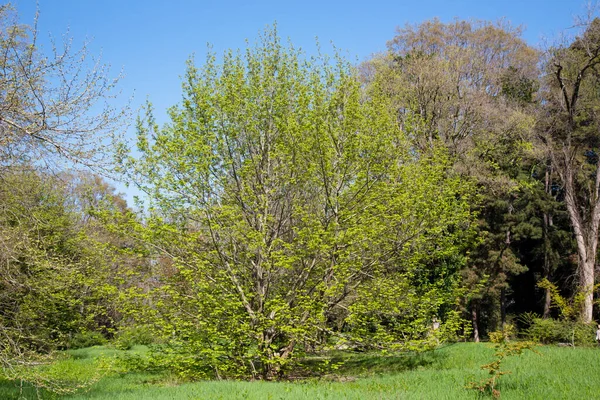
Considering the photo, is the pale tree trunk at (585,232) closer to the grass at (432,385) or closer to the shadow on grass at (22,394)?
the grass at (432,385)

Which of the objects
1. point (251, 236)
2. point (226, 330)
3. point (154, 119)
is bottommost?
point (226, 330)

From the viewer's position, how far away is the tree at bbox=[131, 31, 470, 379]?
11945 mm

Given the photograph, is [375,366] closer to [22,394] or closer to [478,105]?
[22,394]

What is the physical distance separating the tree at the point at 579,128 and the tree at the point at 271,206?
11740mm

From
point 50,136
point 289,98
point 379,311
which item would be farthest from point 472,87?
point 50,136

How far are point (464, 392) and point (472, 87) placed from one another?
19.7m

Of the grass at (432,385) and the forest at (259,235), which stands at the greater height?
the forest at (259,235)

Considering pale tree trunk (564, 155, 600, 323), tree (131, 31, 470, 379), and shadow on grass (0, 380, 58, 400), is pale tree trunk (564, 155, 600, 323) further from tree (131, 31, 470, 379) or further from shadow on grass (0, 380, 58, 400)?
shadow on grass (0, 380, 58, 400)

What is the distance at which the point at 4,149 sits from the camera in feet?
24.3

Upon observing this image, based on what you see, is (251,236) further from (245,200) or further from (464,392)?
(464,392)

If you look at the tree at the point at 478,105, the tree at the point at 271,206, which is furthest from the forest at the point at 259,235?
the tree at the point at 478,105

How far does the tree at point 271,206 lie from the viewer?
39.2 ft

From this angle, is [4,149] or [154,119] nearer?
[4,149]

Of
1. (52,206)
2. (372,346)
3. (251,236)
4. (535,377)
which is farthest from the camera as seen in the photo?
(52,206)
